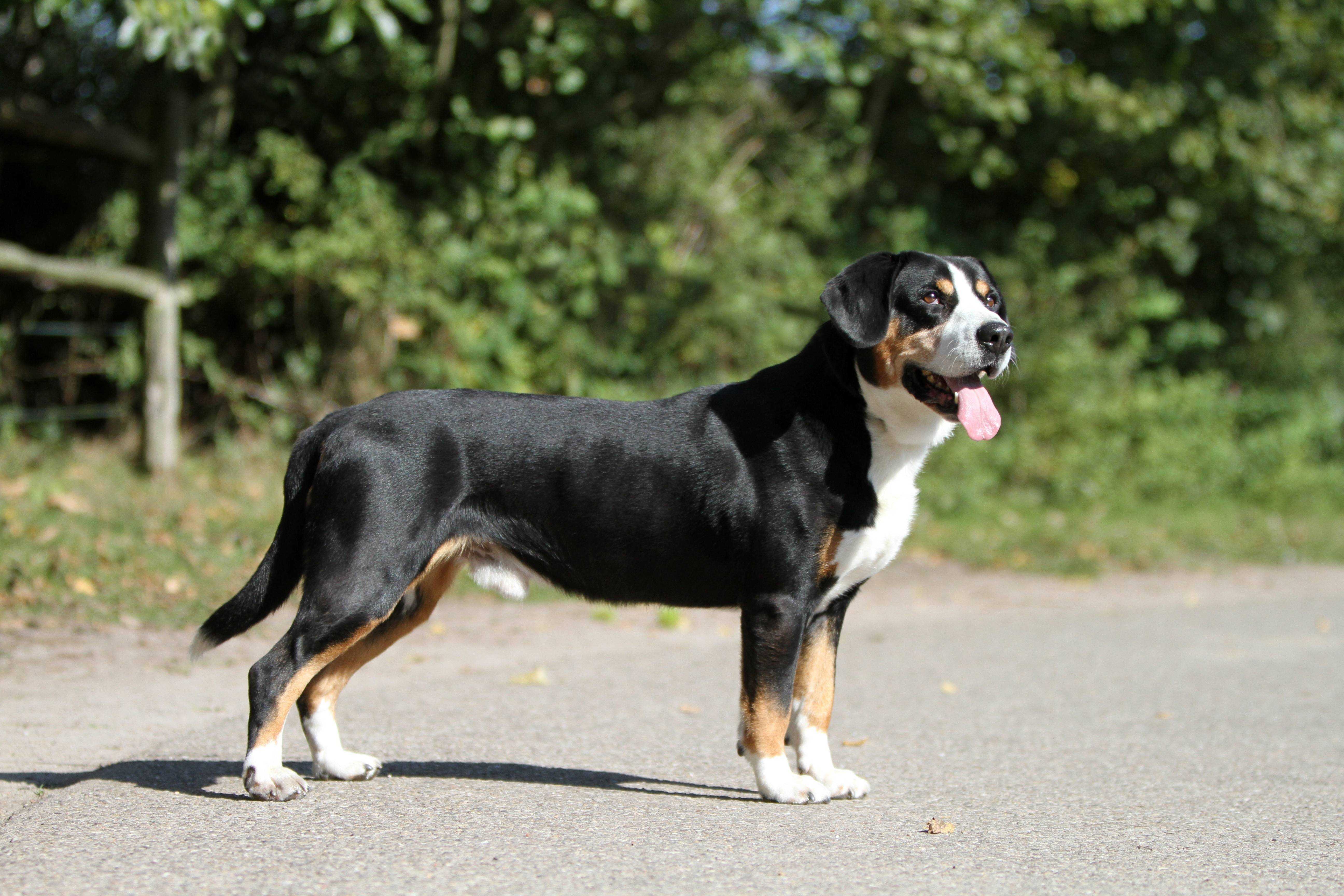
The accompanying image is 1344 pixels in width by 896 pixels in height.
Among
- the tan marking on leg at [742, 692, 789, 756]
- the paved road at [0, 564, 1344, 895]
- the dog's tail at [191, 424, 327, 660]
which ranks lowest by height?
A: the paved road at [0, 564, 1344, 895]

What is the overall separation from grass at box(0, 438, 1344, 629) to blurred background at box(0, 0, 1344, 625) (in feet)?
0.20

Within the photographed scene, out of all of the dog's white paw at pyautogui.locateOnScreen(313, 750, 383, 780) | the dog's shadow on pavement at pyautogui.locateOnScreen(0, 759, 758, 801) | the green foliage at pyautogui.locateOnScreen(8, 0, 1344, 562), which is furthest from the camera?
the green foliage at pyautogui.locateOnScreen(8, 0, 1344, 562)

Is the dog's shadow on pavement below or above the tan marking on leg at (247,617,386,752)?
below

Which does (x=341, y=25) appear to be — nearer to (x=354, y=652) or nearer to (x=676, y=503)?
(x=354, y=652)

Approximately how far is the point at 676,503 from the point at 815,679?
741 millimetres

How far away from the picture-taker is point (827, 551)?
409 cm

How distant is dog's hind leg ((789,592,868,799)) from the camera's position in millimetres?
4305

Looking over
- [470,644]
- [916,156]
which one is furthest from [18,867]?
[916,156]

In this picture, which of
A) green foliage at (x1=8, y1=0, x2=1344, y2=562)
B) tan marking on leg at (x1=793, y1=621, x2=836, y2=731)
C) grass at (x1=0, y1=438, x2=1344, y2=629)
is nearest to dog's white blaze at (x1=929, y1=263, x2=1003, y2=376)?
tan marking on leg at (x1=793, y1=621, x2=836, y2=731)

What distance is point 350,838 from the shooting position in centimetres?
360

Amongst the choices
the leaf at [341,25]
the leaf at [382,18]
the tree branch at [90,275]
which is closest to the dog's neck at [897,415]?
the leaf at [382,18]

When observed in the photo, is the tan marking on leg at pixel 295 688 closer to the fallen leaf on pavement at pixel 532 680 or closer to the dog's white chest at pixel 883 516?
the dog's white chest at pixel 883 516

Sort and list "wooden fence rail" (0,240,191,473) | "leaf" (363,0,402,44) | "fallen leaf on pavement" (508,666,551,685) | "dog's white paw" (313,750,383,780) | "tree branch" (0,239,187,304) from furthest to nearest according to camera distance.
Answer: "wooden fence rail" (0,240,191,473), "tree branch" (0,239,187,304), "leaf" (363,0,402,44), "fallen leaf on pavement" (508,666,551,685), "dog's white paw" (313,750,383,780)

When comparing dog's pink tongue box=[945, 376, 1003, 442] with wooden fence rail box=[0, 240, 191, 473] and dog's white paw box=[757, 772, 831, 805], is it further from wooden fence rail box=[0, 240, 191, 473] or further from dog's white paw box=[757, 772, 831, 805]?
wooden fence rail box=[0, 240, 191, 473]
